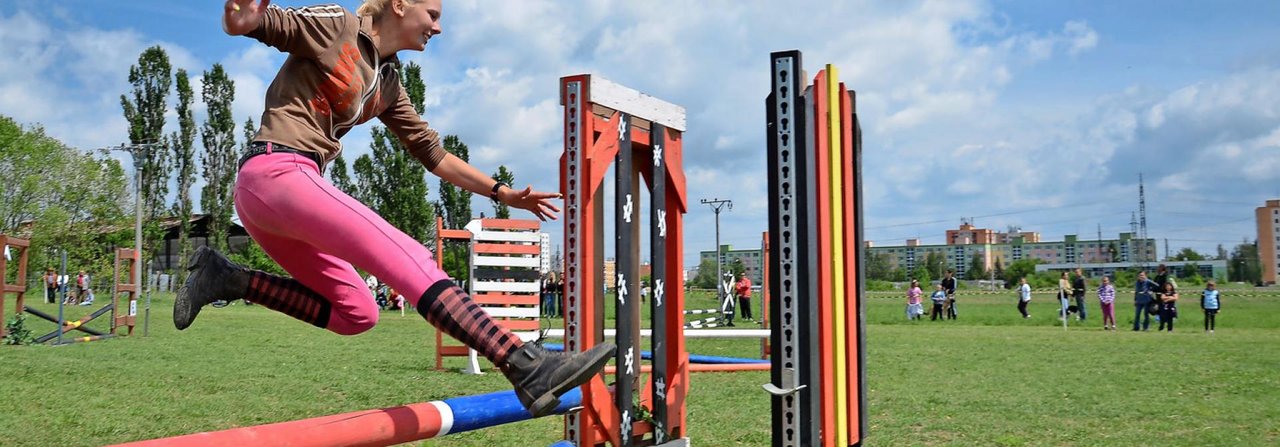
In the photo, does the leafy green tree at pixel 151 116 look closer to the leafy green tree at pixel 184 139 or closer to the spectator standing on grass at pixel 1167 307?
the leafy green tree at pixel 184 139

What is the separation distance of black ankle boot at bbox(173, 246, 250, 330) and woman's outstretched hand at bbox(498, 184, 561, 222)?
0.78 meters

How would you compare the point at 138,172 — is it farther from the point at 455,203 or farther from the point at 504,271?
the point at 504,271

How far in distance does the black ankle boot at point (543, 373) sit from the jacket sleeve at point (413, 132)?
0.84 m

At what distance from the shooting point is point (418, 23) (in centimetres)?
253

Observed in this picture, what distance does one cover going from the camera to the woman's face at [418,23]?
2514 millimetres

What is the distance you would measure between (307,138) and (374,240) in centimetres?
31

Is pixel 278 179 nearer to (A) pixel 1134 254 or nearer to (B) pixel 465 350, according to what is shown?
(B) pixel 465 350

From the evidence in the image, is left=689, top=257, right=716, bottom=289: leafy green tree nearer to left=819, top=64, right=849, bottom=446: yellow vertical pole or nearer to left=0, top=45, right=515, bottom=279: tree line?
left=0, top=45, right=515, bottom=279: tree line

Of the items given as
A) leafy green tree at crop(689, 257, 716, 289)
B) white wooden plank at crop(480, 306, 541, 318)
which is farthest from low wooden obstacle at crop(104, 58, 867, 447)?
leafy green tree at crop(689, 257, 716, 289)

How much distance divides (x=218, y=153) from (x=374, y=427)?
141ft

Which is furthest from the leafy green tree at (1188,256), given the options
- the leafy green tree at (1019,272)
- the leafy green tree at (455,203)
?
the leafy green tree at (455,203)

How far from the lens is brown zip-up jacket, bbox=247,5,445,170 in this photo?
227cm

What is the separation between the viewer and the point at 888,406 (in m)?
6.66

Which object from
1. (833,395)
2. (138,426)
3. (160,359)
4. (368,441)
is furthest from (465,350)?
(368,441)
